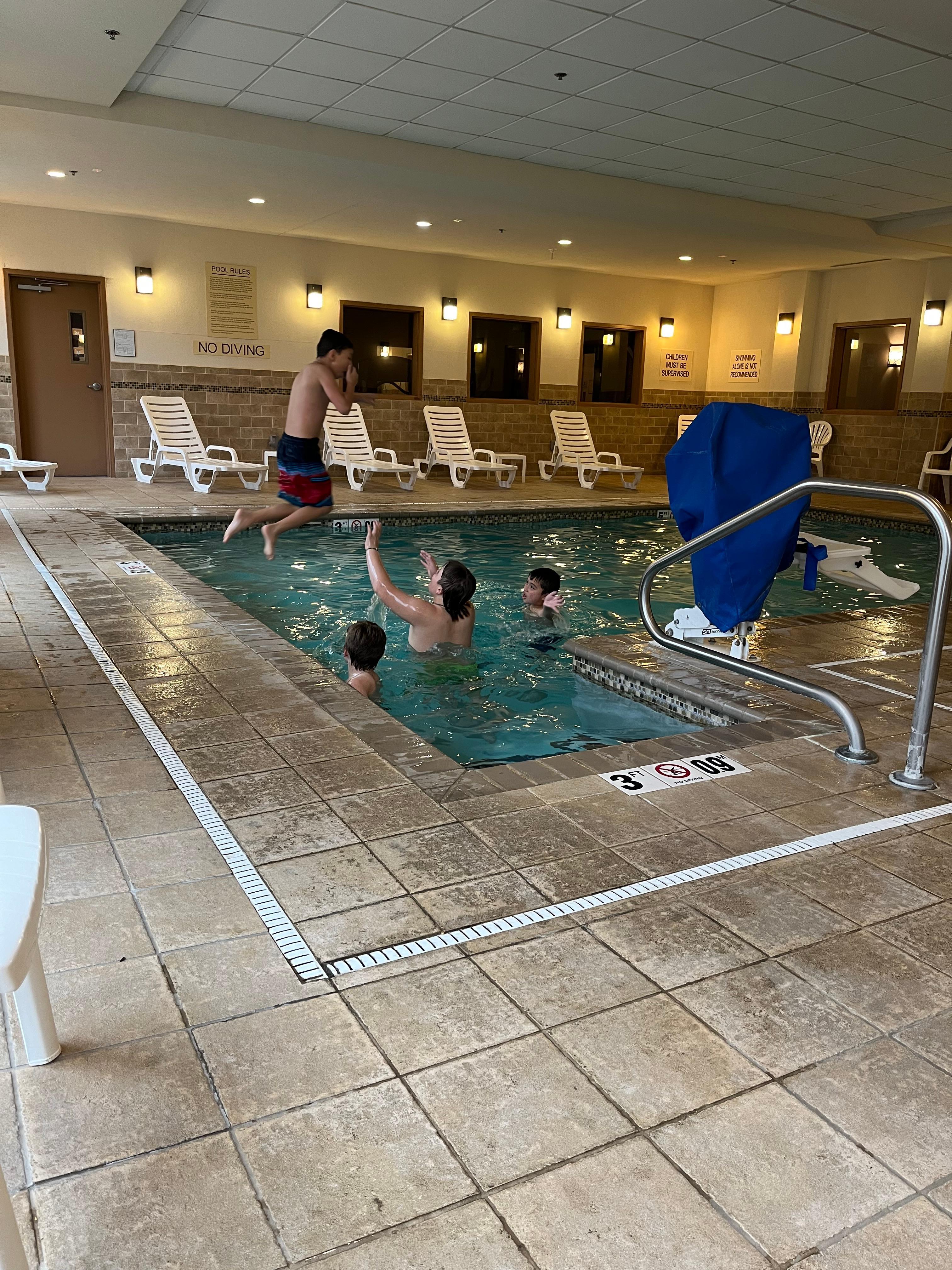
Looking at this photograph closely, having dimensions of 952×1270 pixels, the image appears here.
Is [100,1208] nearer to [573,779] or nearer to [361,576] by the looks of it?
[573,779]

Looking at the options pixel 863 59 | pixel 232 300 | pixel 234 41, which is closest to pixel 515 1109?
pixel 234 41

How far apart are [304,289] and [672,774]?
1102 cm

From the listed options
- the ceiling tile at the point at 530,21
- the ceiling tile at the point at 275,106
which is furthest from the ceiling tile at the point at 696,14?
the ceiling tile at the point at 275,106

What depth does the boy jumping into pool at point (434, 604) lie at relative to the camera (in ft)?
14.7

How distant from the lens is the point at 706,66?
6.11 m

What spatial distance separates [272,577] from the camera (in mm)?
7324

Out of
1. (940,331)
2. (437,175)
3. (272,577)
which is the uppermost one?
(437,175)

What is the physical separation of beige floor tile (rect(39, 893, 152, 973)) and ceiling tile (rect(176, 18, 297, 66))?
5.53 metres

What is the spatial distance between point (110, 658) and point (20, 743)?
1.04 metres

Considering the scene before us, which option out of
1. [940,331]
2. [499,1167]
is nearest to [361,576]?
[499,1167]

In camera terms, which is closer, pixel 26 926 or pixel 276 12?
pixel 26 926

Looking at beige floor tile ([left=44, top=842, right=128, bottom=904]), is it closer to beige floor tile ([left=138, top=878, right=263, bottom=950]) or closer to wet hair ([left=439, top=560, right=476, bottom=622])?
beige floor tile ([left=138, top=878, right=263, bottom=950])

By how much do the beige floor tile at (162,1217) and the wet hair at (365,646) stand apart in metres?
2.97

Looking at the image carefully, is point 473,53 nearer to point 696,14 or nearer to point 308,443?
point 696,14
